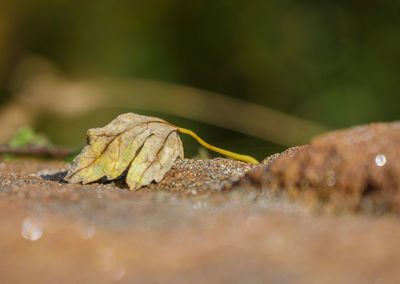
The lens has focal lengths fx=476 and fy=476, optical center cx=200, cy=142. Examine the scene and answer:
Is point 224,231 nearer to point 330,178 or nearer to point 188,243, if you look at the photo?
point 188,243

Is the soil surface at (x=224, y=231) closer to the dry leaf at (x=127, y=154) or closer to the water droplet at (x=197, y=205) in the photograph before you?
the water droplet at (x=197, y=205)

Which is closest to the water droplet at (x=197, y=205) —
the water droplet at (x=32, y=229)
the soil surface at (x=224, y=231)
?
the soil surface at (x=224, y=231)

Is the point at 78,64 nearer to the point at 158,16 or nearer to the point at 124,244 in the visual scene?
the point at 158,16

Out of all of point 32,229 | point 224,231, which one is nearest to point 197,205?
point 224,231

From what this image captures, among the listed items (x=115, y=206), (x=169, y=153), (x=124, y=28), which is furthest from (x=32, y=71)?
(x=115, y=206)

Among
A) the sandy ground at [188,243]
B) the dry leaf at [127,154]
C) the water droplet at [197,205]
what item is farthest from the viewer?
the dry leaf at [127,154]

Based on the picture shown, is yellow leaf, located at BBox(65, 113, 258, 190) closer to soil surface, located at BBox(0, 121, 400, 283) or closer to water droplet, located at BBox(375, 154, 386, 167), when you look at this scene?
soil surface, located at BBox(0, 121, 400, 283)

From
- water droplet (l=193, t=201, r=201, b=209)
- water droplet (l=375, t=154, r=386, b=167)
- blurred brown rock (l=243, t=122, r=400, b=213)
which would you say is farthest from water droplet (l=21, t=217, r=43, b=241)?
water droplet (l=375, t=154, r=386, b=167)
